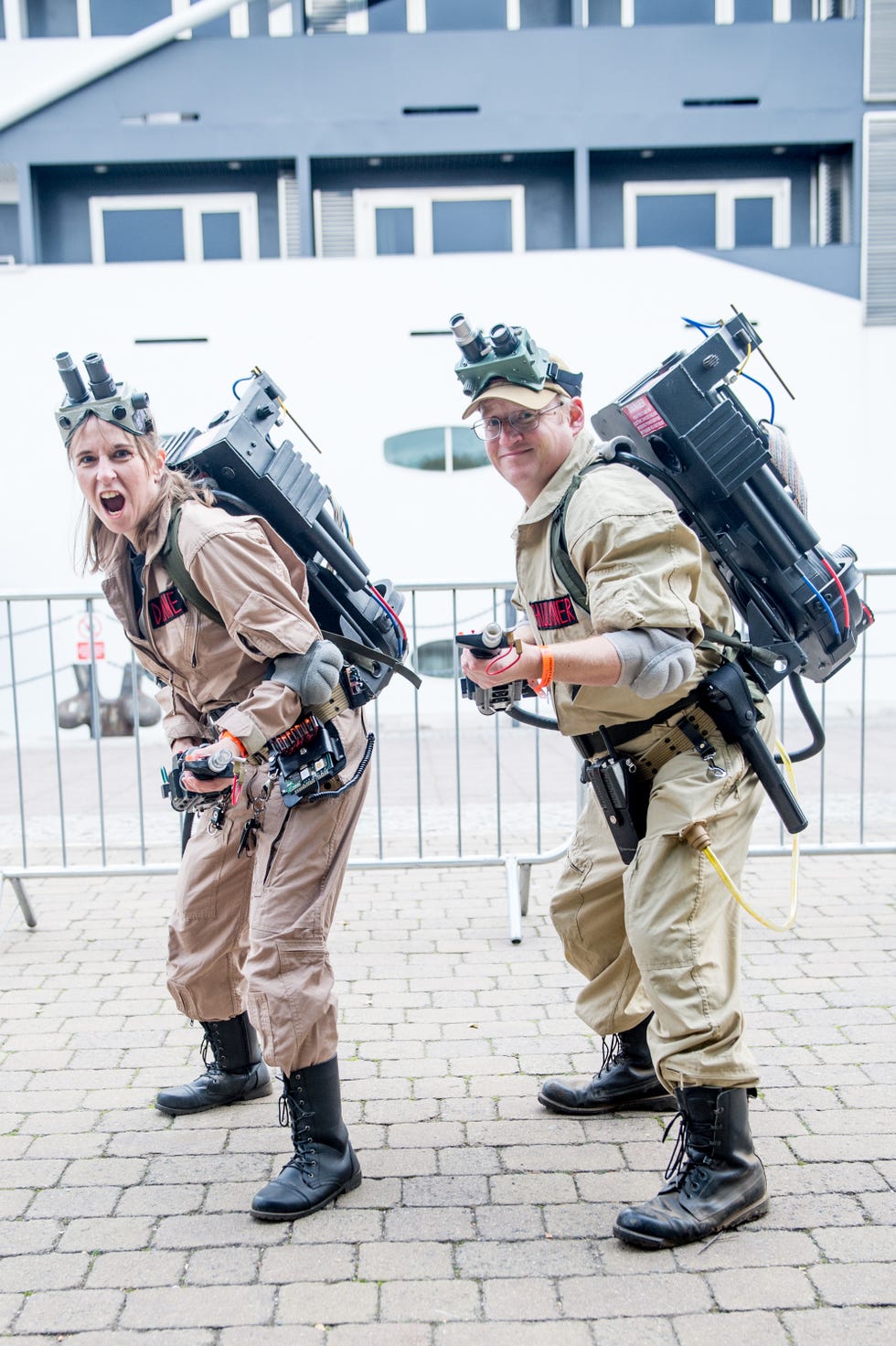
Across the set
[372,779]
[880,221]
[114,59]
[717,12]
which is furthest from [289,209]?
[372,779]

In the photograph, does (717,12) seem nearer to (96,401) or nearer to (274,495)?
(274,495)

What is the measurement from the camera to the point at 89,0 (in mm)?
15945

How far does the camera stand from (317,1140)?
9.77 ft

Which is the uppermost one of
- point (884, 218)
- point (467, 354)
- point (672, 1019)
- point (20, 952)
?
point (884, 218)

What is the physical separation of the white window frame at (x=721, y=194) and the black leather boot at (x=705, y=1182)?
50.2ft

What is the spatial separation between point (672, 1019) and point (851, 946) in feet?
8.16

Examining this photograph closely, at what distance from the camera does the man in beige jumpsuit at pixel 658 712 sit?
257cm

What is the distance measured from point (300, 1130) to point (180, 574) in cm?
147

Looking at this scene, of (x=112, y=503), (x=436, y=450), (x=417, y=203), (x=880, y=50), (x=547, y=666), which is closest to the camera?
(x=547, y=666)

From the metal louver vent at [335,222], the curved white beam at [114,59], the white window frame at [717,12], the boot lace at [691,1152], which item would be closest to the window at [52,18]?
the curved white beam at [114,59]

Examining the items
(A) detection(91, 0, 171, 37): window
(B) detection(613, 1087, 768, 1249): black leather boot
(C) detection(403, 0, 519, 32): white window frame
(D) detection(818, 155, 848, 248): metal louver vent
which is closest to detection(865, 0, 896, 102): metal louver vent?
(D) detection(818, 155, 848, 248): metal louver vent

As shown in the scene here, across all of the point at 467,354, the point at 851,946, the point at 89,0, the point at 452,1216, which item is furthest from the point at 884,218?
the point at 452,1216

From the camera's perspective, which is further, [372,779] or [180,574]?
[372,779]

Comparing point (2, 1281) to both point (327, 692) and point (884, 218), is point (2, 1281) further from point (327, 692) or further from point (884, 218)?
point (884, 218)
